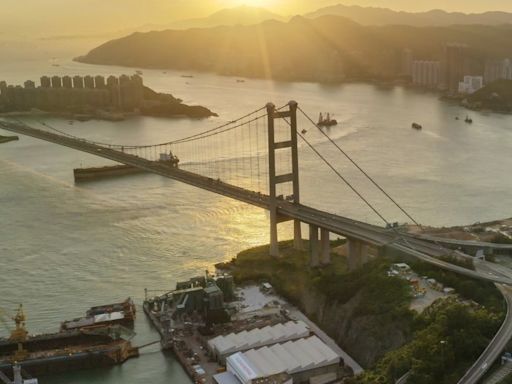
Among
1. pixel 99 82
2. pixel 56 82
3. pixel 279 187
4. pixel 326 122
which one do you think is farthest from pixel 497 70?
pixel 279 187

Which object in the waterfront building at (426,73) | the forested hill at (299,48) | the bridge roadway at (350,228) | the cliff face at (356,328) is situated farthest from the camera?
the forested hill at (299,48)

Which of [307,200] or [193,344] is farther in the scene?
[307,200]

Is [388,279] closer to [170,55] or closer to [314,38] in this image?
[314,38]

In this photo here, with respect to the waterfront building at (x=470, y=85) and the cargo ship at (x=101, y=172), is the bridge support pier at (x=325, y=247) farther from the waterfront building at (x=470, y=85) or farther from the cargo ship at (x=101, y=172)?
the waterfront building at (x=470, y=85)

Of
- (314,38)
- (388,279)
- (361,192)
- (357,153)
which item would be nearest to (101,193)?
(361,192)

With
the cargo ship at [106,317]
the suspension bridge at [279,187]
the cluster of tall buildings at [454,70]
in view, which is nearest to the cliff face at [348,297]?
the suspension bridge at [279,187]

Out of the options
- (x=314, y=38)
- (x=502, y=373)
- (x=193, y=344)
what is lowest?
(x=193, y=344)
